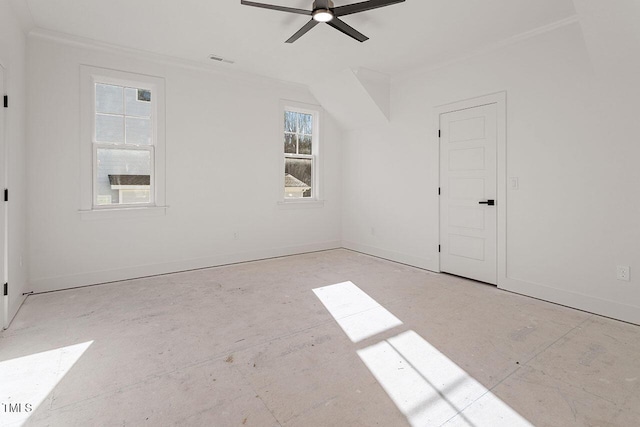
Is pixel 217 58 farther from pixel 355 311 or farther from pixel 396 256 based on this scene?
pixel 396 256

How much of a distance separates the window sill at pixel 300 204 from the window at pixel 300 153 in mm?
84

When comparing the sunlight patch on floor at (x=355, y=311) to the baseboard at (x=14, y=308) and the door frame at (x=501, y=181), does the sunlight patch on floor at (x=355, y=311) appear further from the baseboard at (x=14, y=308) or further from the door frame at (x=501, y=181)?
the baseboard at (x=14, y=308)

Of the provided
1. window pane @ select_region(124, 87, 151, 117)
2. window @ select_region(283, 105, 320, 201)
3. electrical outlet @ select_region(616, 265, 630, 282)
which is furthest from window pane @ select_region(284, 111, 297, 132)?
electrical outlet @ select_region(616, 265, 630, 282)

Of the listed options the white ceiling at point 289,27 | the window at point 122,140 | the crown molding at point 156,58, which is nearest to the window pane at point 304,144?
the crown molding at point 156,58

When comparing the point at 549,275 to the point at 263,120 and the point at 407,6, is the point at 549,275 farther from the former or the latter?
the point at 263,120

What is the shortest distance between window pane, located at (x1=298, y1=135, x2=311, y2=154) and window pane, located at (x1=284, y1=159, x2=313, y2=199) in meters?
0.15

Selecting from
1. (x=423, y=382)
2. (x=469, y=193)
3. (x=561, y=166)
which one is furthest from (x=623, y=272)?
(x=423, y=382)

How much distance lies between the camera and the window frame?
5.25 m

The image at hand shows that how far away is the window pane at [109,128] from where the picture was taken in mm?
3844

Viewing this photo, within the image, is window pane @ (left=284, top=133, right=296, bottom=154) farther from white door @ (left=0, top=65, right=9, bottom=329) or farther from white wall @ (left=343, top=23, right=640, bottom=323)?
white door @ (left=0, top=65, right=9, bottom=329)

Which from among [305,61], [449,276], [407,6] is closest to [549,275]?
[449,276]

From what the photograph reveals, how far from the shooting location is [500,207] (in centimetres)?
369

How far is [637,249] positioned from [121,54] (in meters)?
5.59

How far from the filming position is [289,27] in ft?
11.1
